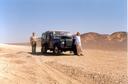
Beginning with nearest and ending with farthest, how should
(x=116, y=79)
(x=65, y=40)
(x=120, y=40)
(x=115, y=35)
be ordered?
(x=116, y=79) → (x=65, y=40) → (x=120, y=40) → (x=115, y=35)

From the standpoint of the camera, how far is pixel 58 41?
28453mm

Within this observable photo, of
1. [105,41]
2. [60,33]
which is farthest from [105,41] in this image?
[60,33]

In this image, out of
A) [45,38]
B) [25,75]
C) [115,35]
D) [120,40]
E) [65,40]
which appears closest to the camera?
[25,75]

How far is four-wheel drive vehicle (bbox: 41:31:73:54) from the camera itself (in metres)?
28.1

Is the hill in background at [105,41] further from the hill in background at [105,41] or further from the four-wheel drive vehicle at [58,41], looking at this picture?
the four-wheel drive vehicle at [58,41]

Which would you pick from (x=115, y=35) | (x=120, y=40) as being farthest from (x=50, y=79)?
(x=115, y=35)

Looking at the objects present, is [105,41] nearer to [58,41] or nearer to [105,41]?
[105,41]

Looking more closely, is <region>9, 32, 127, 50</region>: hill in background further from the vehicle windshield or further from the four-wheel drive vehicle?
the vehicle windshield

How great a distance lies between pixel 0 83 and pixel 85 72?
3957 mm

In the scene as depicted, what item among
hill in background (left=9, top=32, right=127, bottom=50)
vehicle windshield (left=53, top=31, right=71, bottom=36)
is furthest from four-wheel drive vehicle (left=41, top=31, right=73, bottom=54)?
hill in background (left=9, top=32, right=127, bottom=50)

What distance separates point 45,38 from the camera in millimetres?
31938

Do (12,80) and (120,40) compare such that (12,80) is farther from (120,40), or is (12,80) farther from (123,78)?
(120,40)

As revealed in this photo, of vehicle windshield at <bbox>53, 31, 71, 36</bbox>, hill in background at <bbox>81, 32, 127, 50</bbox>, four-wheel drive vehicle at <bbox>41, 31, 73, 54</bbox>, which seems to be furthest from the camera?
hill in background at <bbox>81, 32, 127, 50</bbox>

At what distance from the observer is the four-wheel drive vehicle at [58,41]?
28.1m
